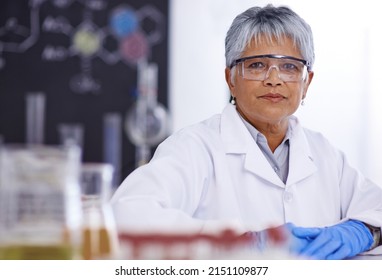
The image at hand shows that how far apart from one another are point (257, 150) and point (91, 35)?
161cm

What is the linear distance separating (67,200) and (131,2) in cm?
220

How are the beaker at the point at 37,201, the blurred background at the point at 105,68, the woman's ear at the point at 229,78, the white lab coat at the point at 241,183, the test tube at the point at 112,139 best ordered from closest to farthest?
the beaker at the point at 37,201
the white lab coat at the point at 241,183
the woman's ear at the point at 229,78
the blurred background at the point at 105,68
the test tube at the point at 112,139

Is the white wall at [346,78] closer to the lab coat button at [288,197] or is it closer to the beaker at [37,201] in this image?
the lab coat button at [288,197]

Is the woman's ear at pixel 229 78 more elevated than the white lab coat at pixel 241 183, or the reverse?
the woman's ear at pixel 229 78

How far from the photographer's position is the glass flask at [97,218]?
1.82 ft

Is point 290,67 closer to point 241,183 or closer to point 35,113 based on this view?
point 241,183

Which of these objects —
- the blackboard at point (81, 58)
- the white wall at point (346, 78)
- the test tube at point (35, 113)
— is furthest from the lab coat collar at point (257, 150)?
the test tube at point (35, 113)

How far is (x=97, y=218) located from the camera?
57 cm

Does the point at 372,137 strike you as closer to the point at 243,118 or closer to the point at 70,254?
the point at 243,118

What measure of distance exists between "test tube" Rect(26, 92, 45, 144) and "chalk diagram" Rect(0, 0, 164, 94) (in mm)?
153

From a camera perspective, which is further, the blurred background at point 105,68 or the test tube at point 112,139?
the test tube at point 112,139

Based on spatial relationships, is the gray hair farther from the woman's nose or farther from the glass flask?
the glass flask

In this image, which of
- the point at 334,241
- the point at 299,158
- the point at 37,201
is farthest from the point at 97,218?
the point at 299,158
